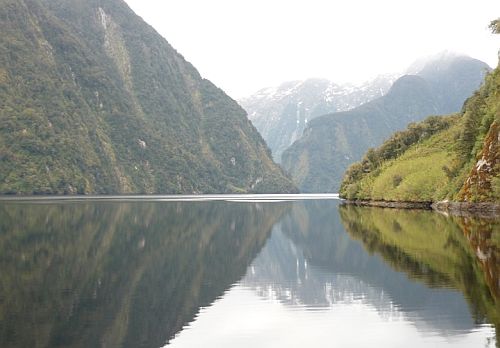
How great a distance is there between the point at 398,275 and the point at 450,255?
7.68 m

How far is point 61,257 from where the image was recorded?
46.7 m

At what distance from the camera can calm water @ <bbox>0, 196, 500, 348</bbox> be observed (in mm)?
23906

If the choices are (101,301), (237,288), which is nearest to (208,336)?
(101,301)

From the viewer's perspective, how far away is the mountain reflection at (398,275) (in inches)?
1085

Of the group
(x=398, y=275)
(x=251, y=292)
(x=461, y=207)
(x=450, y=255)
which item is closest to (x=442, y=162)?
(x=461, y=207)

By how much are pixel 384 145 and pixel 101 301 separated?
163838mm

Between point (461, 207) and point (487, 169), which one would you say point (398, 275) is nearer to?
point (487, 169)

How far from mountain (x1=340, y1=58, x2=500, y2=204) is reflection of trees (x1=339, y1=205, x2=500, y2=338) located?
100ft

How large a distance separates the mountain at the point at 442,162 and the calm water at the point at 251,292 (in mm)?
39343

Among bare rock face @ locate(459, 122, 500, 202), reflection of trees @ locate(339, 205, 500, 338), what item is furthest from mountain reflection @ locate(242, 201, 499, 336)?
bare rock face @ locate(459, 122, 500, 202)

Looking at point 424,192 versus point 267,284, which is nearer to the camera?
point 267,284

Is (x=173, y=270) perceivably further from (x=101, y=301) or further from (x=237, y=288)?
(x=101, y=301)

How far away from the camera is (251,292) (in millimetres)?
Result: 35000

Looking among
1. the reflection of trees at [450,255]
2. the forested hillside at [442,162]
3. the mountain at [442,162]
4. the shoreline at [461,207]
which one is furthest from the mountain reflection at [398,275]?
the mountain at [442,162]
